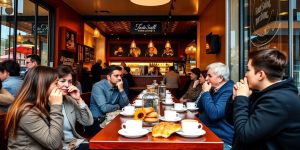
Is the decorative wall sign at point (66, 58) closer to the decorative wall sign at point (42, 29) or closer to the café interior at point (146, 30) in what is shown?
the café interior at point (146, 30)

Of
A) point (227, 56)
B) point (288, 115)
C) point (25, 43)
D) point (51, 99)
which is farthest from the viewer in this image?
point (25, 43)

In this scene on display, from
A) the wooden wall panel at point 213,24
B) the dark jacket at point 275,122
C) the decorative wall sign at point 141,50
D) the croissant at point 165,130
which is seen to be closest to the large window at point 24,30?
the croissant at point 165,130

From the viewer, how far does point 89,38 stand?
40.2 ft

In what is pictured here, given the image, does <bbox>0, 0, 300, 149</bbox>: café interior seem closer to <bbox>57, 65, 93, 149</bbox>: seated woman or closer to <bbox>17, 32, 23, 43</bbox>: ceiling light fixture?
<bbox>17, 32, 23, 43</bbox>: ceiling light fixture

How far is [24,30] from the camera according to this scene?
245 inches

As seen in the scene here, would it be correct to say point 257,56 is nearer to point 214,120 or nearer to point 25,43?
point 214,120

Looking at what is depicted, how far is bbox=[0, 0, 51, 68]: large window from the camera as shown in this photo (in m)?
5.38

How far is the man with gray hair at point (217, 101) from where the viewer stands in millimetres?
2379

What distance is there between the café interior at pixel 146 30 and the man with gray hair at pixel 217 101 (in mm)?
509

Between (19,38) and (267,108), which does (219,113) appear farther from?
(19,38)

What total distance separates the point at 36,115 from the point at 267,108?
4.13ft

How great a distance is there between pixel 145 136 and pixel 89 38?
36.5 feet


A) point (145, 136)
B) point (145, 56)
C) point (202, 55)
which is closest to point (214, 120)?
point (145, 136)

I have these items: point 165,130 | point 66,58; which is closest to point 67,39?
point 66,58
